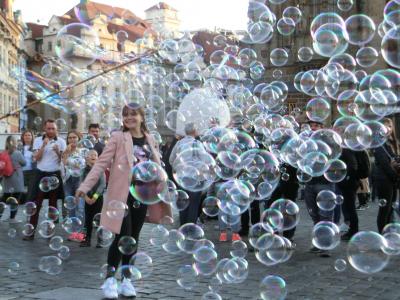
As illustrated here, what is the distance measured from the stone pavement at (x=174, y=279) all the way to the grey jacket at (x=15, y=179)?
3137 mm

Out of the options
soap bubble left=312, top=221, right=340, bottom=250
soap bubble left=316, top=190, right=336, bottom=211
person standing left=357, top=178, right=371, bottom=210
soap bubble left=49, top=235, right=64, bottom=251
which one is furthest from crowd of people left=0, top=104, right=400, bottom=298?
person standing left=357, top=178, right=371, bottom=210

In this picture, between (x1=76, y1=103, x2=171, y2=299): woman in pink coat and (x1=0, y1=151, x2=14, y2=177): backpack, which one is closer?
(x1=76, y1=103, x2=171, y2=299): woman in pink coat

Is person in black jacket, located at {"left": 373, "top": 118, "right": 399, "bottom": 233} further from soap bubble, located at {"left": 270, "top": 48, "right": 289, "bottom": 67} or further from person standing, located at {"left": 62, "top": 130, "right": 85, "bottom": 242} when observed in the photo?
person standing, located at {"left": 62, "top": 130, "right": 85, "bottom": 242}

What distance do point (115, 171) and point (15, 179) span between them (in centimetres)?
598

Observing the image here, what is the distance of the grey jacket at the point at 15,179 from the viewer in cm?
1029

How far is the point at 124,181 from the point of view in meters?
4.81

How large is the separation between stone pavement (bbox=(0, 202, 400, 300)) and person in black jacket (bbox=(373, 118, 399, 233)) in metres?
0.65

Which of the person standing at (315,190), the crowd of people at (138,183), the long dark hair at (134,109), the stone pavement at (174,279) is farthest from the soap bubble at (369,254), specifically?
the person standing at (315,190)

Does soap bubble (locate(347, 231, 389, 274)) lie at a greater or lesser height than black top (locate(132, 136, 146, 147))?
lesser

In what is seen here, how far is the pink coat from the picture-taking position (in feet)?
15.4

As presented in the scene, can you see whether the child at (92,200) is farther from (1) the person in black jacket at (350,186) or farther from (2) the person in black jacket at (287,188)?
(1) the person in black jacket at (350,186)

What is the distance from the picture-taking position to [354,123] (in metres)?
6.77

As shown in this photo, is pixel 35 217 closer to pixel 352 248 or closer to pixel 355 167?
pixel 355 167

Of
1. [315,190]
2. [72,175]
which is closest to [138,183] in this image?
[315,190]
